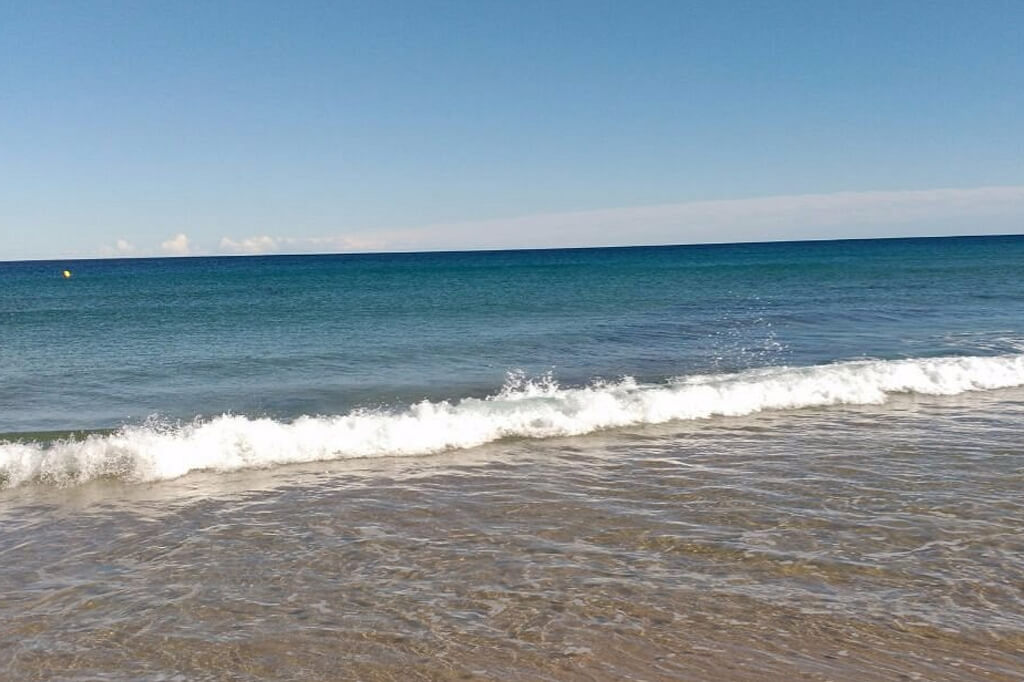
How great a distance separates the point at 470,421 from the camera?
13078 millimetres

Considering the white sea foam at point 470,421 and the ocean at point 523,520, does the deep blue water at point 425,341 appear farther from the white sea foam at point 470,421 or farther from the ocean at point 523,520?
the white sea foam at point 470,421

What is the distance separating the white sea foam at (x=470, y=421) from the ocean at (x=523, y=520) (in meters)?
0.07

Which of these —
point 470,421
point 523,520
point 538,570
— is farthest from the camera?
point 470,421

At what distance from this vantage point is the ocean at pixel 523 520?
5.75 metres

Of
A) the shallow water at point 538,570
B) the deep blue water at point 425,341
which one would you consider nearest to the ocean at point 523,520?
the shallow water at point 538,570

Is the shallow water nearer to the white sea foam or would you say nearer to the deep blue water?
the white sea foam

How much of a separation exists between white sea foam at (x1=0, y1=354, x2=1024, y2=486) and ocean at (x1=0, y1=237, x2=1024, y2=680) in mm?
67

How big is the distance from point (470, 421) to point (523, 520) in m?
4.71

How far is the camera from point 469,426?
12.9m

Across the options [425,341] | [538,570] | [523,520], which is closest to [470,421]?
[523,520]

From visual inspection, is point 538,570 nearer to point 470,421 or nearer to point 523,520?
point 523,520

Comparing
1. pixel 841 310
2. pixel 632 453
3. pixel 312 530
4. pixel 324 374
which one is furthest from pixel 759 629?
pixel 841 310

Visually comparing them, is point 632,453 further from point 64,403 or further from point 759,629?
point 64,403

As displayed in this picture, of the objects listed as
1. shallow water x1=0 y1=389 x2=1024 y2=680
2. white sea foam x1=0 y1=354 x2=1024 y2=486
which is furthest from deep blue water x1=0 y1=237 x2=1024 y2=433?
shallow water x1=0 y1=389 x2=1024 y2=680
